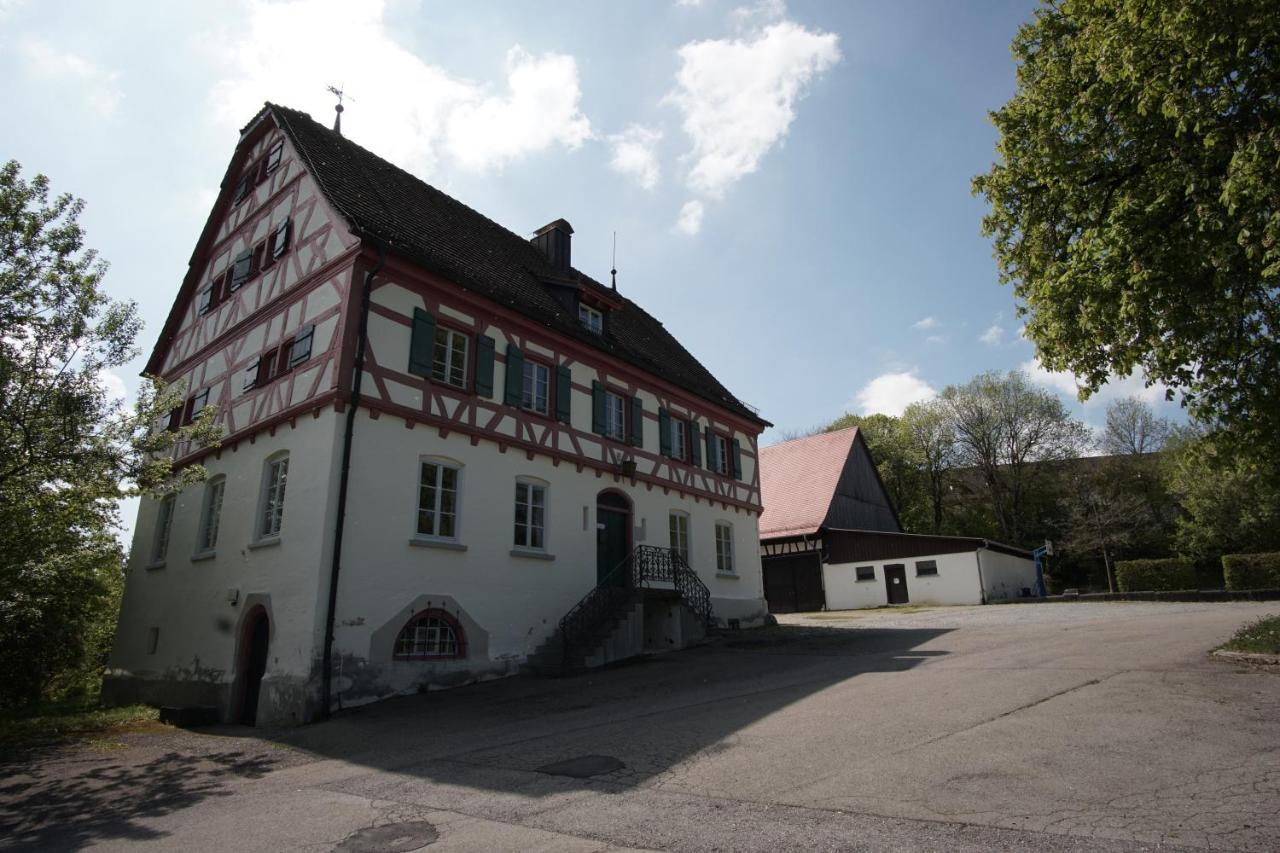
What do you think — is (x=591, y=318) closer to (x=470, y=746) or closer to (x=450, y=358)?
(x=450, y=358)

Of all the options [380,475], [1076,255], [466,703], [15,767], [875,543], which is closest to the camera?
[15,767]

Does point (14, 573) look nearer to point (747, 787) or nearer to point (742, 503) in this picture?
point (747, 787)

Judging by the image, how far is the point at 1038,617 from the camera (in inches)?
772

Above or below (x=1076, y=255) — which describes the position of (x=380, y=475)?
below

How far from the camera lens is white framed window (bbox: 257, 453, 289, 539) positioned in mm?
13447

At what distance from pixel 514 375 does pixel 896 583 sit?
22446 millimetres

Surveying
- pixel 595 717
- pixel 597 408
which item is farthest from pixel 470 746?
pixel 597 408

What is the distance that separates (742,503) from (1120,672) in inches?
538

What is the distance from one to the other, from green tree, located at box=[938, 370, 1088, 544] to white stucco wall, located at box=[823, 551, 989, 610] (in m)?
18.3

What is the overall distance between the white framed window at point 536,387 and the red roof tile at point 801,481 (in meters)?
17.4

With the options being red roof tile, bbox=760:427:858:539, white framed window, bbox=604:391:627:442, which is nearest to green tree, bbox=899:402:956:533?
red roof tile, bbox=760:427:858:539

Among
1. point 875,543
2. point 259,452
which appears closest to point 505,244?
point 259,452

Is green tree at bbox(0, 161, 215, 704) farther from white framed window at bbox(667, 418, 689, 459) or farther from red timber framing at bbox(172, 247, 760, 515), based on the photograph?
white framed window at bbox(667, 418, 689, 459)

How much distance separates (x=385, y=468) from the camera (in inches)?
506
